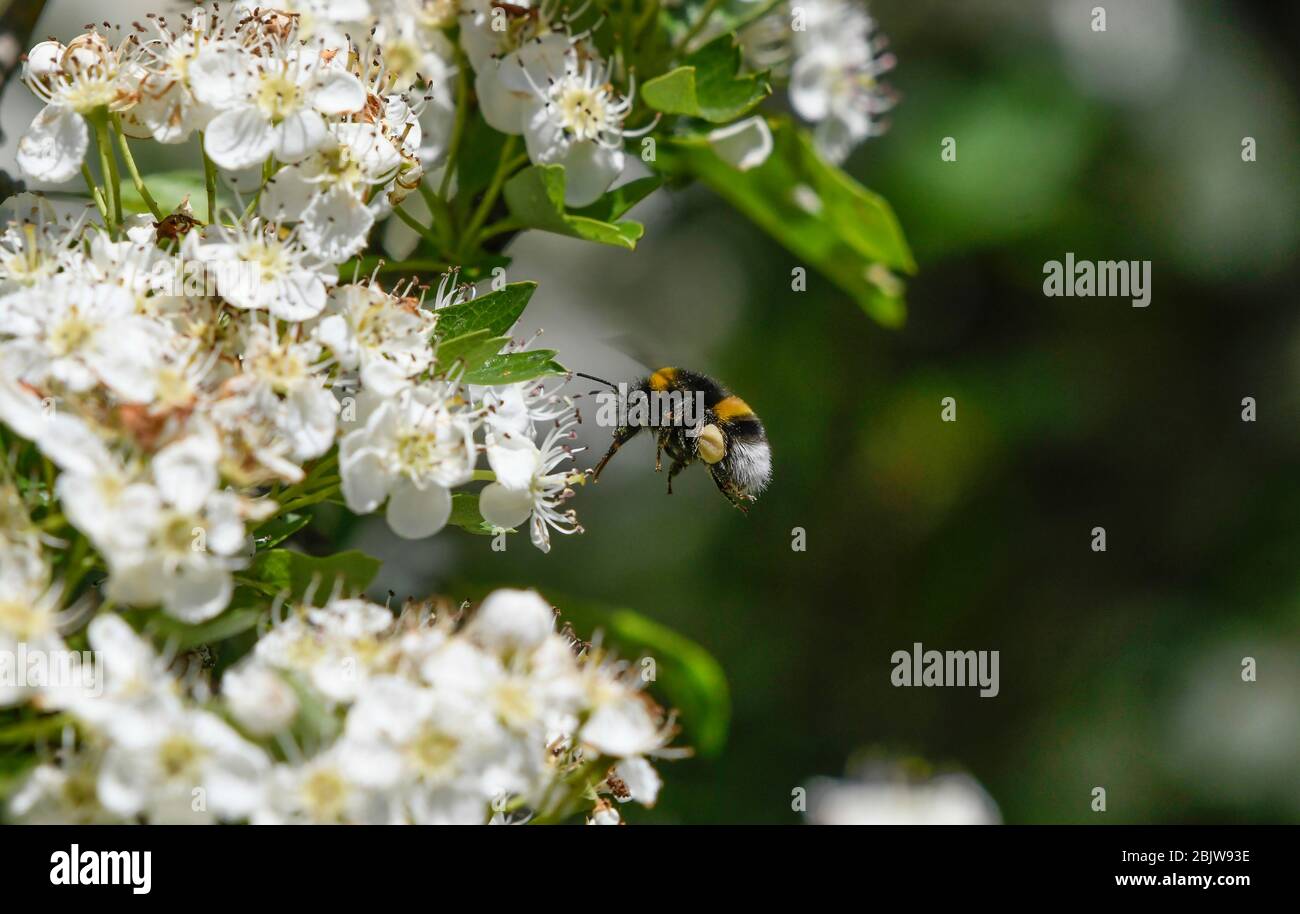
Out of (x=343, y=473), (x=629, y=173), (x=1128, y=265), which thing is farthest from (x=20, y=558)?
(x=1128, y=265)

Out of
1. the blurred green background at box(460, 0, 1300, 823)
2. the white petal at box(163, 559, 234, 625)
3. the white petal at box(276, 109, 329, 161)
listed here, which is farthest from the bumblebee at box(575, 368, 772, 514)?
the blurred green background at box(460, 0, 1300, 823)

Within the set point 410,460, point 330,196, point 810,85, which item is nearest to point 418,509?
point 410,460

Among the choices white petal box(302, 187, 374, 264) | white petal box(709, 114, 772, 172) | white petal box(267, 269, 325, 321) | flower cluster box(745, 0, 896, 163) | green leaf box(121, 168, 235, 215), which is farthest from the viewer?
flower cluster box(745, 0, 896, 163)

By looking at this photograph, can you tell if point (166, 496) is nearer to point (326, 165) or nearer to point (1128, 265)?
point (326, 165)

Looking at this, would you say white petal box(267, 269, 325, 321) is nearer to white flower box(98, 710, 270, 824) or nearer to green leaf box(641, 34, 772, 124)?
white flower box(98, 710, 270, 824)

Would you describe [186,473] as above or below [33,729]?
above

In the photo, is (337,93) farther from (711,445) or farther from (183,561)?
(711,445)

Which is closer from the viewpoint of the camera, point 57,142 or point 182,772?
point 182,772
